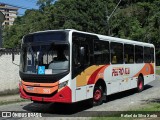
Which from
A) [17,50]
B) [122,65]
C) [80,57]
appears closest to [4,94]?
[17,50]

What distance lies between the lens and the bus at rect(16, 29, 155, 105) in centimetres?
1174

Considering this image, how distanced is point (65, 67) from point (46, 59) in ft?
2.94

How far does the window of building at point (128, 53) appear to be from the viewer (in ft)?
55.5

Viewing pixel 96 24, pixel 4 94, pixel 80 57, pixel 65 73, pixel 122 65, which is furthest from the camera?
pixel 96 24

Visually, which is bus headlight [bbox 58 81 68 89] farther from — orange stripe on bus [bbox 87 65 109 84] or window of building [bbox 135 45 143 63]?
window of building [bbox 135 45 143 63]

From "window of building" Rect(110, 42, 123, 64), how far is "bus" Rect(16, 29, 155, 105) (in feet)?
0.83

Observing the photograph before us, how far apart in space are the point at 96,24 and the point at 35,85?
42.2 m

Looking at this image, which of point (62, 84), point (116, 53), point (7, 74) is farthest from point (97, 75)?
point (7, 74)

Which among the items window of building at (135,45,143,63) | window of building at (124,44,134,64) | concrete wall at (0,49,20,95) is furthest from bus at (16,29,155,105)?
concrete wall at (0,49,20,95)

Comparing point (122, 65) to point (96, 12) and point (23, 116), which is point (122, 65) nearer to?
point (23, 116)

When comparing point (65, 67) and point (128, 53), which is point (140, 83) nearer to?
point (128, 53)

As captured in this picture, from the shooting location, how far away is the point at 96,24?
5359 cm

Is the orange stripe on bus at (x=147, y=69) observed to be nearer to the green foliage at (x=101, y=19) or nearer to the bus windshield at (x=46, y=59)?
the bus windshield at (x=46, y=59)

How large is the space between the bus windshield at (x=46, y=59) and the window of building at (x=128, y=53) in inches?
222
